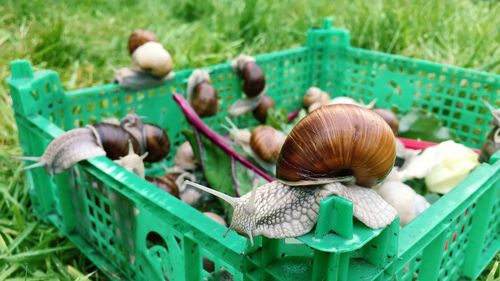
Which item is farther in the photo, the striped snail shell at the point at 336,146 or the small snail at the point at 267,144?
the small snail at the point at 267,144

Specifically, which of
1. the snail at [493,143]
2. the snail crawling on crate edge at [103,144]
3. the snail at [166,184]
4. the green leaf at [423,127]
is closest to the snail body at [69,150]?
the snail crawling on crate edge at [103,144]

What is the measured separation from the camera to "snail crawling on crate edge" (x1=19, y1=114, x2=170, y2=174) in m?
1.32

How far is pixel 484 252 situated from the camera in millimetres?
1547

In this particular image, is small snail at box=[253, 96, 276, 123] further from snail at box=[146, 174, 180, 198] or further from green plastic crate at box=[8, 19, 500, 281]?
snail at box=[146, 174, 180, 198]

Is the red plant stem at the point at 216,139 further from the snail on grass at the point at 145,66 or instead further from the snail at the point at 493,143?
the snail at the point at 493,143

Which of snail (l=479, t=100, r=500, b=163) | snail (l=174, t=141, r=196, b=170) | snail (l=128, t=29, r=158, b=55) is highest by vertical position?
snail (l=128, t=29, r=158, b=55)

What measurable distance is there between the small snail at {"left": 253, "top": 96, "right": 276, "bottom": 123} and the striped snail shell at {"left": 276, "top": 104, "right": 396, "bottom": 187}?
4.67 ft

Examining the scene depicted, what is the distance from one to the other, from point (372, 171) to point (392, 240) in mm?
128

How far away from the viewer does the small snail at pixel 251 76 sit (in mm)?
2209

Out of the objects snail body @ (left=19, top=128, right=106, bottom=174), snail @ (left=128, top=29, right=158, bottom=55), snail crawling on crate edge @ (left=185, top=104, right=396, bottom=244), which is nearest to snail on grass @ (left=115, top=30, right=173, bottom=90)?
snail @ (left=128, top=29, right=158, bottom=55)

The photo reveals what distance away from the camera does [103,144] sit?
1.45 meters

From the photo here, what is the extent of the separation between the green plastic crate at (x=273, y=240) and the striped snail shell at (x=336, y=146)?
0.09 meters

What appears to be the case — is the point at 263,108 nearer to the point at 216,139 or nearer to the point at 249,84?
the point at 249,84

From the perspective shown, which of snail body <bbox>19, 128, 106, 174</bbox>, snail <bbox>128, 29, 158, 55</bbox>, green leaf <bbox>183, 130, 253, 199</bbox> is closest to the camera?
snail body <bbox>19, 128, 106, 174</bbox>
